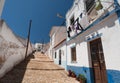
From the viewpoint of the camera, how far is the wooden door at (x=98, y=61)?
5.20m

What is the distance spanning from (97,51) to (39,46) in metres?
78.2

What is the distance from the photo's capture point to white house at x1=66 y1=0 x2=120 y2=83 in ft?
13.3

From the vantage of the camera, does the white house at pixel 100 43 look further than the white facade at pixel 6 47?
No

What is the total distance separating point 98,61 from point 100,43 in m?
1.04

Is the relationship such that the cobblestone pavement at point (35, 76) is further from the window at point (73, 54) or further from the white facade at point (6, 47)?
the window at point (73, 54)

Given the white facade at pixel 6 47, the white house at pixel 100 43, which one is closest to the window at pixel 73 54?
the white house at pixel 100 43

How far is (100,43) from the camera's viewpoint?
5348mm

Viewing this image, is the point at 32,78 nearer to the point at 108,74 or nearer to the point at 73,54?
the point at 73,54

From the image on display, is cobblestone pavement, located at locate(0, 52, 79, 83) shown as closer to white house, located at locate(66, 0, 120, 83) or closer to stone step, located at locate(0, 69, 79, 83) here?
stone step, located at locate(0, 69, 79, 83)

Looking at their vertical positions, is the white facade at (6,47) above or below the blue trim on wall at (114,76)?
above

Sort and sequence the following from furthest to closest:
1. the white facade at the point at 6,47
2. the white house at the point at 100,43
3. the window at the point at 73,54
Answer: the window at the point at 73,54, the white facade at the point at 6,47, the white house at the point at 100,43

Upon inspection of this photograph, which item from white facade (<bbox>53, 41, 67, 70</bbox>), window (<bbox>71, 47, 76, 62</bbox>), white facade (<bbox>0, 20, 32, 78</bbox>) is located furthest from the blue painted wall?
white facade (<bbox>0, 20, 32, 78</bbox>)

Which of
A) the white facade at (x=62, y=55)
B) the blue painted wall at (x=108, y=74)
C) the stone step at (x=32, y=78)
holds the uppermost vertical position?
the white facade at (x=62, y=55)

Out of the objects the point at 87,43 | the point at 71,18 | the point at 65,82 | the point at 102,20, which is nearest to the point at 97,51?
the point at 87,43
